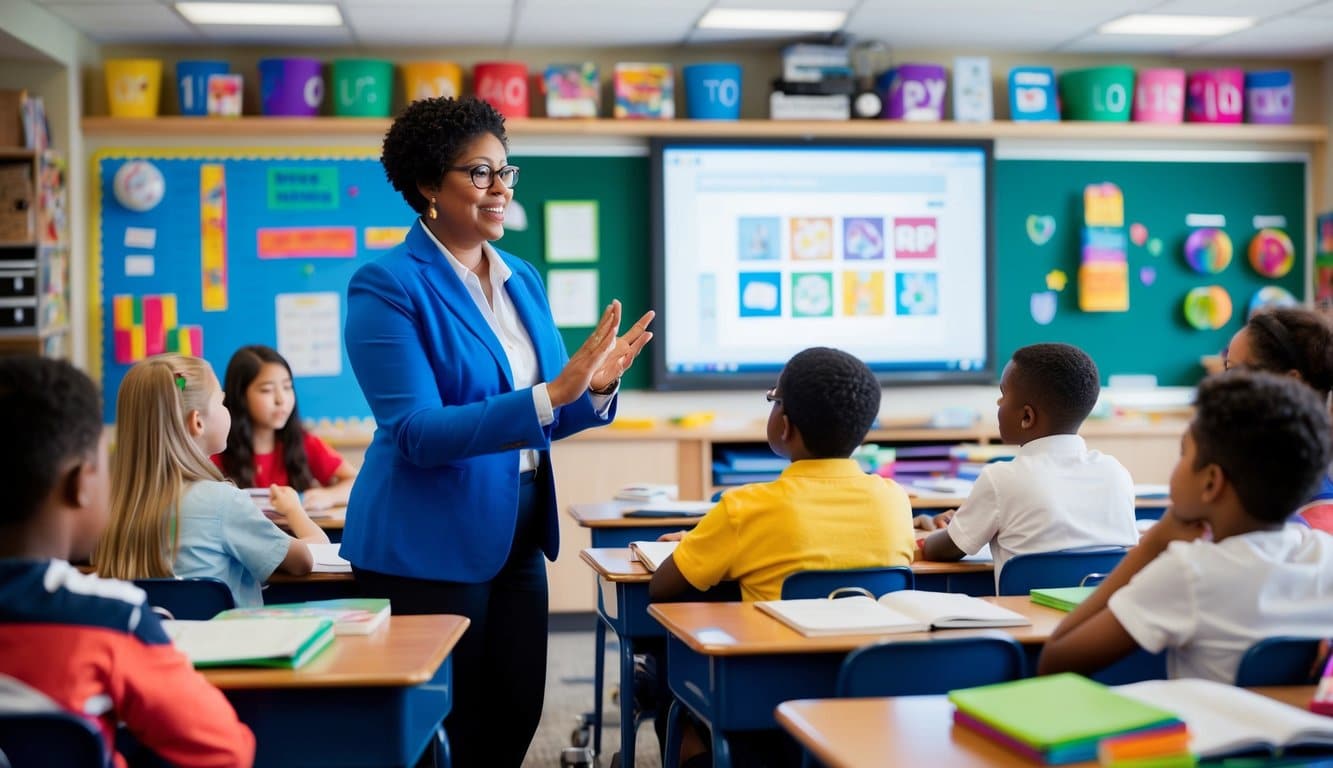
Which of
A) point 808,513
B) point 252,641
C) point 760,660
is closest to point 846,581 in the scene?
point 808,513

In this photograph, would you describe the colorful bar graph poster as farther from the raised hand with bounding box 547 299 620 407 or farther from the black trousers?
the raised hand with bounding box 547 299 620 407

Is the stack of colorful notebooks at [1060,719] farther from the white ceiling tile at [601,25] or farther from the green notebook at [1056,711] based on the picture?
the white ceiling tile at [601,25]

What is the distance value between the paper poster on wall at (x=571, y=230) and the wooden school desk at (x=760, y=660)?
3.81 m

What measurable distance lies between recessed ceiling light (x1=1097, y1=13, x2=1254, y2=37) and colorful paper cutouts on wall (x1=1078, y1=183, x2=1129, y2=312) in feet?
2.37

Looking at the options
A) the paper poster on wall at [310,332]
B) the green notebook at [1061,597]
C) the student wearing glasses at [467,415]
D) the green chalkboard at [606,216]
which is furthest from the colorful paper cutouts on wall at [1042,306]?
the student wearing glasses at [467,415]

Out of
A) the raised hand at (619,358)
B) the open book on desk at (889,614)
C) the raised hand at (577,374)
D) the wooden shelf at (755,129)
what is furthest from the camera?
the wooden shelf at (755,129)

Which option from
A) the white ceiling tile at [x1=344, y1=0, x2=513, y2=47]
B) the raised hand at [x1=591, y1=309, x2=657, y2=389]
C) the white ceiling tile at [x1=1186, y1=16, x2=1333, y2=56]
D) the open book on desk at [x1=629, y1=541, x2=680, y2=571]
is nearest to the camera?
the raised hand at [x1=591, y1=309, x2=657, y2=389]

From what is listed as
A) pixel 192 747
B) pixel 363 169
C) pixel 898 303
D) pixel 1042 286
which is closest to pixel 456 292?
pixel 192 747

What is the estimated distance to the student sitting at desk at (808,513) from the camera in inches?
90.2

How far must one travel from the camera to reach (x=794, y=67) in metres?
5.58

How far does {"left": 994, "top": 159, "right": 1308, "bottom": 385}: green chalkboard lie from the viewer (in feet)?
19.6

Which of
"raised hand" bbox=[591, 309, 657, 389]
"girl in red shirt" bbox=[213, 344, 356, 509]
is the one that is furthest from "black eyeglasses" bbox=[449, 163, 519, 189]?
"girl in red shirt" bbox=[213, 344, 356, 509]

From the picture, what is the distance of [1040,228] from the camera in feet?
19.7

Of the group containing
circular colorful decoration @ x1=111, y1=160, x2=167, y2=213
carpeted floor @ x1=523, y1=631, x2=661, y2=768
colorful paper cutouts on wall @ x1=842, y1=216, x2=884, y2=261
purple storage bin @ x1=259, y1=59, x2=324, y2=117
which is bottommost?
carpeted floor @ x1=523, y1=631, x2=661, y2=768
